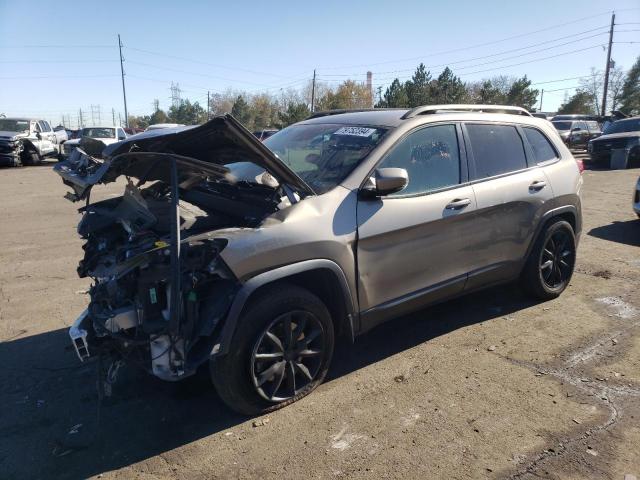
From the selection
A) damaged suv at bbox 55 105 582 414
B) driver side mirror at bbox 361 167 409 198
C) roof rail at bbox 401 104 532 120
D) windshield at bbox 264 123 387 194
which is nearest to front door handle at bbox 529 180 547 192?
damaged suv at bbox 55 105 582 414

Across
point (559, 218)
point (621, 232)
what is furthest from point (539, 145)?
point (621, 232)

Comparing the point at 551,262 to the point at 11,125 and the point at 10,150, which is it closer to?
the point at 10,150

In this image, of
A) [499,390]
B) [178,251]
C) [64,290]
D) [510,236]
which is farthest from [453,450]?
[64,290]

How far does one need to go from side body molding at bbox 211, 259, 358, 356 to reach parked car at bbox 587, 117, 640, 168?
746 inches

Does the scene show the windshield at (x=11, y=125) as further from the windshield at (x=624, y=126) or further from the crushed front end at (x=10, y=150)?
the windshield at (x=624, y=126)

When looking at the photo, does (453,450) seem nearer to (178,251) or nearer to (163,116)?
(178,251)

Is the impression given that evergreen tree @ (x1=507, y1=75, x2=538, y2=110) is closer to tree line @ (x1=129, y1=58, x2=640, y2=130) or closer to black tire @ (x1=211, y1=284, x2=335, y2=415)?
tree line @ (x1=129, y1=58, x2=640, y2=130)

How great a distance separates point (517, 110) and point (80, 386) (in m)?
4.73

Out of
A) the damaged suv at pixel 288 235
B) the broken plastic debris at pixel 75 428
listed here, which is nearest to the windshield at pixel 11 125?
the damaged suv at pixel 288 235

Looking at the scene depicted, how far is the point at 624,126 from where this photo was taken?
64.5 ft

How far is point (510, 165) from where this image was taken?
15.1ft

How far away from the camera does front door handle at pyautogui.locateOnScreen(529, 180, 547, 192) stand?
4664 mm

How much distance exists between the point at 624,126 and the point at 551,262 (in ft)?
59.6

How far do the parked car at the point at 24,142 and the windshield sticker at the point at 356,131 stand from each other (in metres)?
22.0
